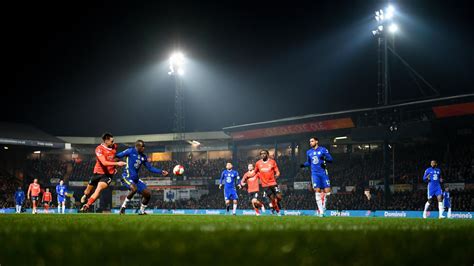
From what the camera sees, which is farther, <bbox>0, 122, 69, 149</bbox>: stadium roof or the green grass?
<bbox>0, 122, 69, 149</bbox>: stadium roof

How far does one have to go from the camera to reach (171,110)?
7238cm

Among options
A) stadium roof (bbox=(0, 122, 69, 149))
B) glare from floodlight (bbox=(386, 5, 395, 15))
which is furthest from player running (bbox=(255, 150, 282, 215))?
stadium roof (bbox=(0, 122, 69, 149))

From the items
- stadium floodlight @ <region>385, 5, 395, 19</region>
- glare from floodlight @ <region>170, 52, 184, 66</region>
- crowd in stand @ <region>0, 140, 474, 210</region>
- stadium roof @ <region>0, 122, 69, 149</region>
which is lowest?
crowd in stand @ <region>0, 140, 474, 210</region>

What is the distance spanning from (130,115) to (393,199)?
45.1 meters

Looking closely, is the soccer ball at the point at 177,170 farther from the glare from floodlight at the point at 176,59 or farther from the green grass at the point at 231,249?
the glare from floodlight at the point at 176,59

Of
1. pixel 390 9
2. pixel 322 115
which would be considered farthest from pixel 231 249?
pixel 322 115

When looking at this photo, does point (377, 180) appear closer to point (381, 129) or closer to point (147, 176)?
point (381, 129)

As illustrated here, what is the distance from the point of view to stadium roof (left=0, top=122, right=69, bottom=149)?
54.5 meters

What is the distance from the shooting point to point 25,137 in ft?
188

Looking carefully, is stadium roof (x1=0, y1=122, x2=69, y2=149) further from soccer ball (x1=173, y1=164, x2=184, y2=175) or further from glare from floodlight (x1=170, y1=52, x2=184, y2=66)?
soccer ball (x1=173, y1=164, x2=184, y2=175)

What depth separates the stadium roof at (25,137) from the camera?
179 ft

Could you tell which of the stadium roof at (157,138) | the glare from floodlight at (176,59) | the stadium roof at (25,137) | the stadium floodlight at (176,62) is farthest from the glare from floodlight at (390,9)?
the stadium roof at (25,137)

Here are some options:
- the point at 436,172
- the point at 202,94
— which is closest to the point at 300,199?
the point at 436,172

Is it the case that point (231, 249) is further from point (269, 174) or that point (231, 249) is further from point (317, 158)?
point (269, 174)
